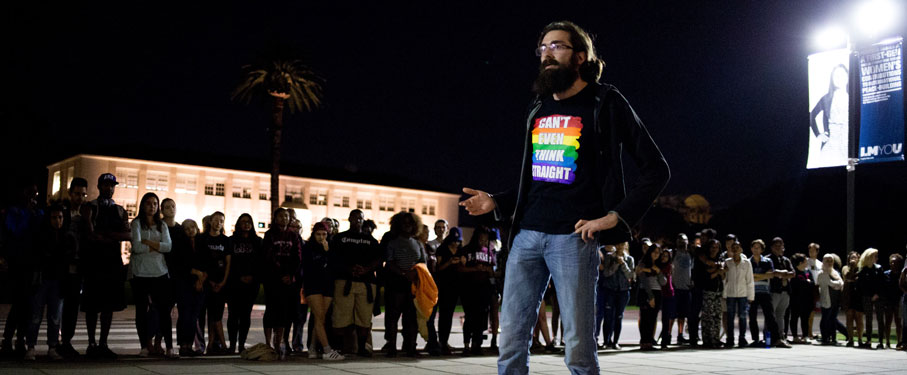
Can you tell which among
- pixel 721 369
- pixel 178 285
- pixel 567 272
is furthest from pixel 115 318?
pixel 567 272

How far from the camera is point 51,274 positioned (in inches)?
332

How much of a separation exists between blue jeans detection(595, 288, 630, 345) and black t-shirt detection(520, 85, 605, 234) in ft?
30.1

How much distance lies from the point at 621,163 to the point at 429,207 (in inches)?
3749

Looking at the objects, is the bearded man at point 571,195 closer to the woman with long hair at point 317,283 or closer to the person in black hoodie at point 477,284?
the woman with long hair at point 317,283

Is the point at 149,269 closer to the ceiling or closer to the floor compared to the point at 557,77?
closer to the floor

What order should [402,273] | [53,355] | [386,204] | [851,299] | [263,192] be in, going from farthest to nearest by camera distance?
[386,204] → [263,192] → [851,299] → [402,273] → [53,355]

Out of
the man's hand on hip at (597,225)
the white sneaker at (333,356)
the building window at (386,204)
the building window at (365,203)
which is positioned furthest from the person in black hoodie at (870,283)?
the building window at (386,204)

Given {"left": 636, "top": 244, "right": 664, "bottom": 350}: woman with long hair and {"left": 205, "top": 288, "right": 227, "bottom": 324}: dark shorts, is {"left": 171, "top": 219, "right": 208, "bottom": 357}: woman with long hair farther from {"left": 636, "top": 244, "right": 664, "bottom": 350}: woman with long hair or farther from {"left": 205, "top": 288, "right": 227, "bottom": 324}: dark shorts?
{"left": 636, "top": 244, "right": 664, "bottom": 350}: woman with long hair

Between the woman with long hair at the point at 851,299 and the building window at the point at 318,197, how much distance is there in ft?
259

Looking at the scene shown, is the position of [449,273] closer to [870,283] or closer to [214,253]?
[214,253]

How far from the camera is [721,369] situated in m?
8.34

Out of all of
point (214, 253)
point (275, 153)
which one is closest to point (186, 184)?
point (275, 153)

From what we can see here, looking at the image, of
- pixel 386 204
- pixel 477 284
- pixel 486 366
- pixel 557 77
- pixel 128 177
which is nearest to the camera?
pixel 557 77

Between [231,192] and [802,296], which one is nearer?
[802,296]
